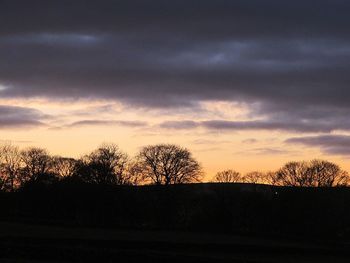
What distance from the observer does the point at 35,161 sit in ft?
409

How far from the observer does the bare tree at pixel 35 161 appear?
120675mm

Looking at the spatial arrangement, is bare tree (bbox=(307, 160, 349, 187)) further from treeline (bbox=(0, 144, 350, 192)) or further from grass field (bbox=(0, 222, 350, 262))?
grass field (bbox=(0, 222, 350, 262))

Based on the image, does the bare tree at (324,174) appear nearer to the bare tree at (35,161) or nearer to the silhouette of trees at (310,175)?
the silhouette of trees at (310,175)

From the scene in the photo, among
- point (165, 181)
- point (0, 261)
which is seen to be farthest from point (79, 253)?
point (165, 181)

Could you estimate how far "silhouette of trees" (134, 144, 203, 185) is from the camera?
355 ft

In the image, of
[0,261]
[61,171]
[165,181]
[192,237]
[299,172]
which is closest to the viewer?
[0,261]

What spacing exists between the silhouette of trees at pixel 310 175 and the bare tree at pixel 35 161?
5553 cm

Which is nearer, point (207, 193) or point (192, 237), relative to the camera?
point (192, 237)

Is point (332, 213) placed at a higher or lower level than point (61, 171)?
lower

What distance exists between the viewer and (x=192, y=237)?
217 ft

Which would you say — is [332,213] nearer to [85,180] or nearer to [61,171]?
[85,180]

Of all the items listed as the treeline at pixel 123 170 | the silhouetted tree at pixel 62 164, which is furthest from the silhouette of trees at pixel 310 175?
the silhouetted tree at pixel 62 164

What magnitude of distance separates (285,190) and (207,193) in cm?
2029

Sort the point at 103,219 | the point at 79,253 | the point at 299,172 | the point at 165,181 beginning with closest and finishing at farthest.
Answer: the point at 79,253 < the point at 103,219 < the point at 165,181 < the point at 299,172
